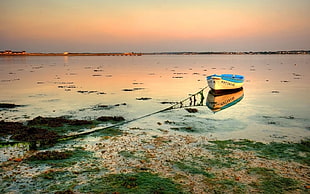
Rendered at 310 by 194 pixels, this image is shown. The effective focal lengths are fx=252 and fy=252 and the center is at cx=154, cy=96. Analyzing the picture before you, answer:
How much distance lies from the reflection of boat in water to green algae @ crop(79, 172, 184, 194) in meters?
11.5

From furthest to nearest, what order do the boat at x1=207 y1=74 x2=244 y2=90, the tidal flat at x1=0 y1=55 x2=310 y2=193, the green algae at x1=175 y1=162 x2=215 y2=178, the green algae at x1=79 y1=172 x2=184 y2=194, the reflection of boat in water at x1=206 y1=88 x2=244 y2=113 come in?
the boat at x1=207 y1=74 x2=244 y2=90
the reflection of boat in water at x1=206 y1=88 x2=244 y2=113
the green algae at x1=175 y1=162 x2=215 y2=178
the tidal flat at x1=0 y1=55 x2=310 y2=193
the green algae at x1=79 y1=172 x2=184 y2=194

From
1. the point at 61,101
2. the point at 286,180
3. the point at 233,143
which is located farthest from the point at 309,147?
the point at 61,101

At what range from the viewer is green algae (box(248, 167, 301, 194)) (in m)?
7.00

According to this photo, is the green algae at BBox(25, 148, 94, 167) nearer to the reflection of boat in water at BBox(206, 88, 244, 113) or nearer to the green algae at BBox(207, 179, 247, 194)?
the green algae at BBox(207, 179, 247, 194)

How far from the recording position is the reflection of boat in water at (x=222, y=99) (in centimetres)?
1990

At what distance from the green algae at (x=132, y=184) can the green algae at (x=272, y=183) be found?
7.88 feet

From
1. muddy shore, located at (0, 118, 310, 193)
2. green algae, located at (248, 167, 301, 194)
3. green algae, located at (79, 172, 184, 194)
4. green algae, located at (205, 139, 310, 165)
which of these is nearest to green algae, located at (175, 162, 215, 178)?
muddy shore, located at (0, 118, 310, 193)

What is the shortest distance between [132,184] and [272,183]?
406cm

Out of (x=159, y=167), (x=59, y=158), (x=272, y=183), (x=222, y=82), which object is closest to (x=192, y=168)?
(x=159, y=167)

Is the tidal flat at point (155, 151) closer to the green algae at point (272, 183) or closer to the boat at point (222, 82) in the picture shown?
the green algae at point (272, 183)

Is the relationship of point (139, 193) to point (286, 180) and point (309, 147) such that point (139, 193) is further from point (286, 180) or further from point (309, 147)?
point (309, 147)

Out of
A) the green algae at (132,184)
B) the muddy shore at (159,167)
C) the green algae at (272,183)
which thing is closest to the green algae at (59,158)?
the muddy shore at (159,167)

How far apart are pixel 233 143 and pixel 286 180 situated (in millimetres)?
3488

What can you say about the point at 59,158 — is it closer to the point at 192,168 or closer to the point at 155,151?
the point at 155,151
